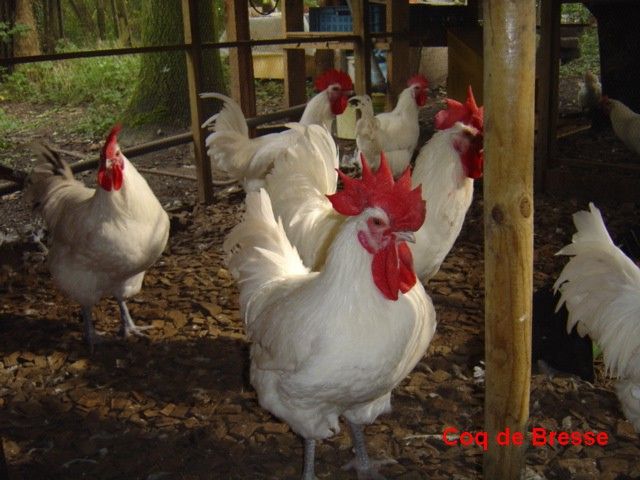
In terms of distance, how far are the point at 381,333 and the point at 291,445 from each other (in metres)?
1.30

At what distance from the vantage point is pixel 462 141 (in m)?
4.17

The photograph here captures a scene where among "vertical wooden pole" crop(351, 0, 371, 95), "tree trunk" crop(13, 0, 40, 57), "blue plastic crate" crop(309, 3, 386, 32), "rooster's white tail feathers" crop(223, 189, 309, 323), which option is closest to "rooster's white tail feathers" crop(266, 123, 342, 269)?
"rooster's white tail feathers" crop(223, 189, 309, 323)

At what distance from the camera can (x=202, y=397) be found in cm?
395

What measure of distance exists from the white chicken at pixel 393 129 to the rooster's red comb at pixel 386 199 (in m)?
4.81

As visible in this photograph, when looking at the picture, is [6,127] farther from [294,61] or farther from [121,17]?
[121,17]

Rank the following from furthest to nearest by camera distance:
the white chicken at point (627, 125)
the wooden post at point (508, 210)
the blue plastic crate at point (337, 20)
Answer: the blue plastic crate at point (337, 20)
the white chicken at point (627, 125)
the wooden post at point (508, 210)

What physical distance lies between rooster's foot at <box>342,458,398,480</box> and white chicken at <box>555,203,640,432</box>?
128cm

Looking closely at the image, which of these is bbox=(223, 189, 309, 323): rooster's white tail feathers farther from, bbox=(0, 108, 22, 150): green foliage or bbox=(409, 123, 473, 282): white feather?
bbox=(0, 108, 22, 150): green foliage

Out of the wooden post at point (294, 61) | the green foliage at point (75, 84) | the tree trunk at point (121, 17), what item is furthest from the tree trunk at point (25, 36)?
the wooden post at point (294, 61)

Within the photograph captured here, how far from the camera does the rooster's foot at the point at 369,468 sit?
3221mm

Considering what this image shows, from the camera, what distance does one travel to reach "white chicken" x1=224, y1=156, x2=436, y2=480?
253 cm

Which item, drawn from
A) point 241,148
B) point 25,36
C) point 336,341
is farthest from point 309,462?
point 25,36

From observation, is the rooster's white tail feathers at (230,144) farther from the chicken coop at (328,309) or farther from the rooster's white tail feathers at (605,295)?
the rooster's white tail feathers at (605,295)

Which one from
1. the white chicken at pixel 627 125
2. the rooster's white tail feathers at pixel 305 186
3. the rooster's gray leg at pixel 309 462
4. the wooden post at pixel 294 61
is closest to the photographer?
the rooster's gray leg at pixel 309 462
